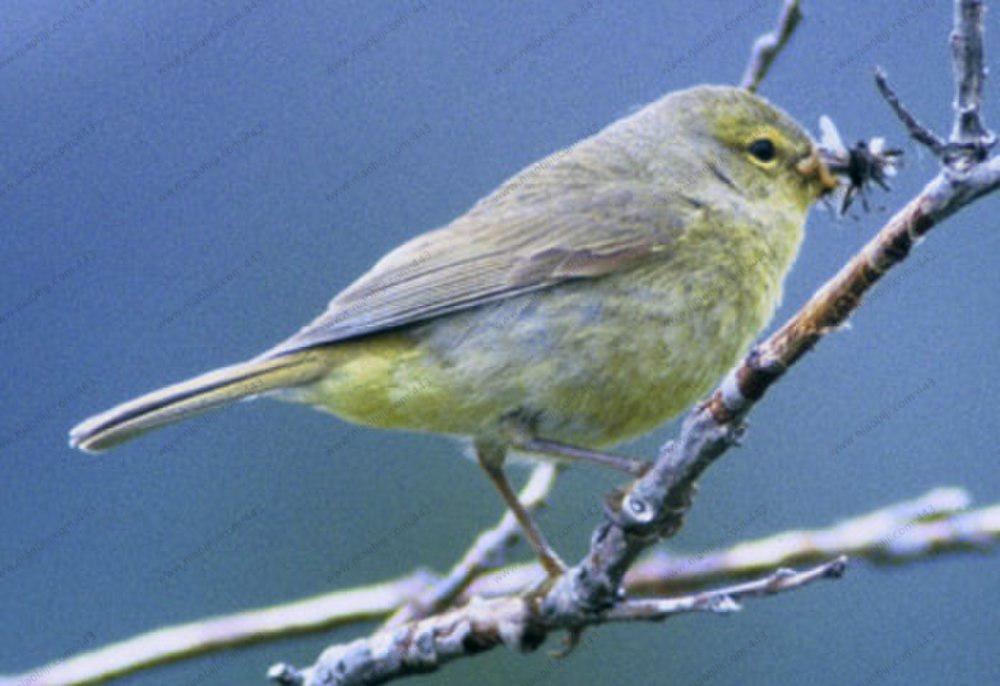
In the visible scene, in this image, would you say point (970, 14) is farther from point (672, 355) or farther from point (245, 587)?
point (245, 587)

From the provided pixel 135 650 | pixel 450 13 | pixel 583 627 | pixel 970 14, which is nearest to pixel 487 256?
pixel 583 627

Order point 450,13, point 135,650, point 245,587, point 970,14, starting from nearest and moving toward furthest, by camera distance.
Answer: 1. point 970,14
2. point 135,650
3. point 245,587
4. point 450,13

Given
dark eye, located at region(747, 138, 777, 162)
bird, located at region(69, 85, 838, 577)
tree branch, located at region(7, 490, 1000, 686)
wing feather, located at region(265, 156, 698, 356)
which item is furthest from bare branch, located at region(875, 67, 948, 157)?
dark eye, located at region(747, 138, 777, 162)

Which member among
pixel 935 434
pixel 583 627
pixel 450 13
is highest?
pixel 450 13

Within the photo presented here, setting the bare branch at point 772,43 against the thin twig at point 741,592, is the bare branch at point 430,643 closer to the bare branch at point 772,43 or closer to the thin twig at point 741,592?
the thin twig at point 741,592

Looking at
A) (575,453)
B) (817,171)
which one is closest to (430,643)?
(575,453)

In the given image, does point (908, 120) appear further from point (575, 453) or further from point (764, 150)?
point (764, 150)

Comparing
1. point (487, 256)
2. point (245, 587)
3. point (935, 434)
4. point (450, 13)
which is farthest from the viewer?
point (450, 13)

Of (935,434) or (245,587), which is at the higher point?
(245,587)
